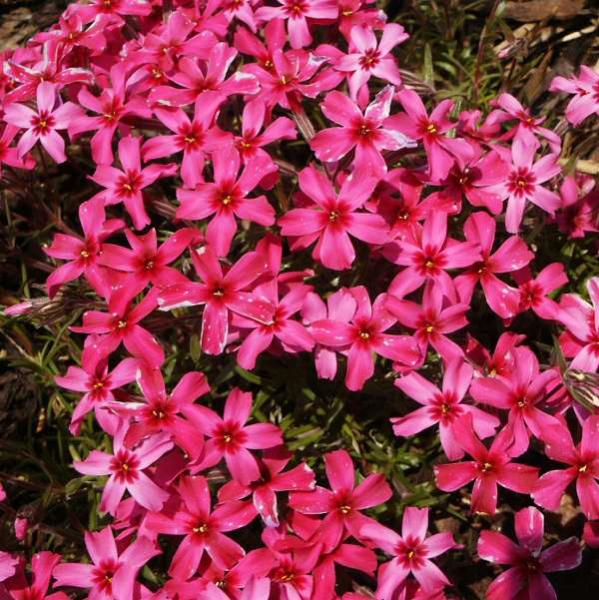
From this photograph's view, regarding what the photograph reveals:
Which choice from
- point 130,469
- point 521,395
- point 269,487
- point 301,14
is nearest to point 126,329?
point 130,469

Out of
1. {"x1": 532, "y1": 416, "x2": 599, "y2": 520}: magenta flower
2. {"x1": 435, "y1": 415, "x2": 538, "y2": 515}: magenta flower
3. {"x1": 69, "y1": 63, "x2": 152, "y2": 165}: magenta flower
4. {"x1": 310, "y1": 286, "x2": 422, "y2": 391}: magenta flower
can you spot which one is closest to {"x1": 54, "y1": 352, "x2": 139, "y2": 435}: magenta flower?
{"x1": 310, "y1": 286, "x2": 422, "y2": 391}: magenta flower

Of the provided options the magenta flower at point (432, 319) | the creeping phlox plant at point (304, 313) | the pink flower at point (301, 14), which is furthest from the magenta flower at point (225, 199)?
the pink flower at point (301, 14)

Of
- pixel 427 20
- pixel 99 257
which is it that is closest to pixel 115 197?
pixel 99 257

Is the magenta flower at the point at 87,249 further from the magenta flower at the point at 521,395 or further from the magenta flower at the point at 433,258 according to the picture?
the magenta flower at the point at 521,395

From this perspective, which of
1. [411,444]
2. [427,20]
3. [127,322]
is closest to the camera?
[127,322]

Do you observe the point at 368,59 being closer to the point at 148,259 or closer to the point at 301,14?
the point at 301,14

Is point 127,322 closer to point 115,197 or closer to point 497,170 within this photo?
point 115,197
